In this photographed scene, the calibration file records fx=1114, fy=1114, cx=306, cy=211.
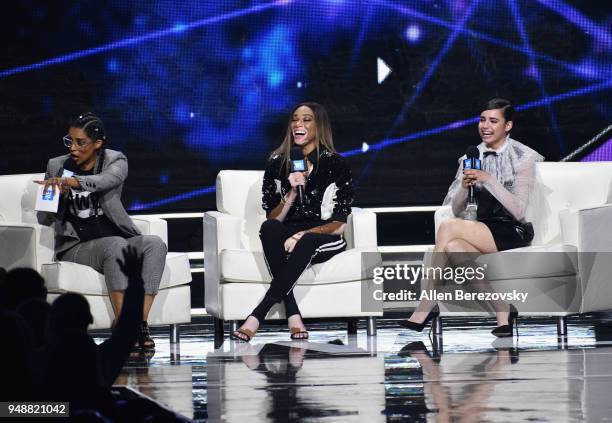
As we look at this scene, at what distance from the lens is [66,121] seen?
7258mm

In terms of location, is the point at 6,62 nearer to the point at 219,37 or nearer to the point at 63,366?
the point at 219,37

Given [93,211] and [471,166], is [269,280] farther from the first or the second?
[471,166]

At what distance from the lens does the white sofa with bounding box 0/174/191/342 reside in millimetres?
5184

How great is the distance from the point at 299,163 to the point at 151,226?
827mm

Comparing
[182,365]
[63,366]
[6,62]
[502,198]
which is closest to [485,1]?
[502,198]

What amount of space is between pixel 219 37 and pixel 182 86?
1.32 feet

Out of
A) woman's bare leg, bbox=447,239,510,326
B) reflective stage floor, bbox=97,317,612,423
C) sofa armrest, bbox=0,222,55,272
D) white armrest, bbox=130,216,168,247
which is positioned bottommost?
reflective stage floor, bbox=97,317,612,423

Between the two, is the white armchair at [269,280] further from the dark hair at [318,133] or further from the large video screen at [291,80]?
the large video screen at [291,80]

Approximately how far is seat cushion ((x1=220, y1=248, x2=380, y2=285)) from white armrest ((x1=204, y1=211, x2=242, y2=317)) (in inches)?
4.6

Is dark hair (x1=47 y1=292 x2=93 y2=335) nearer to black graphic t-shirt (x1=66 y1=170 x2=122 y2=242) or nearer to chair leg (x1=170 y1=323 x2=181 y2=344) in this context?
black graphic t-shirt (x1=66 y1=170 x2=122 y2=242)

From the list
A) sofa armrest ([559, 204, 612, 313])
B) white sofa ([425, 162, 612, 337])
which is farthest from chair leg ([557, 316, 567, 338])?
sofa armrest ([559, 204, 612, 313])

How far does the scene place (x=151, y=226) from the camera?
564 centimetres

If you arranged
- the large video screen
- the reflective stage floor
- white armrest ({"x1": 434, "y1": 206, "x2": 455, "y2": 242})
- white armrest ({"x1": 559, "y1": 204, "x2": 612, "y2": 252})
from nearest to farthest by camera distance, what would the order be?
the reflective stage floor → white armrest ({"x1": 559, "y1": 204, "x2": 612, "y2": 252}) → white armrest ({"x1": 434, "y1": 206, "x2": 455, "y2": 242}) → the large video screen

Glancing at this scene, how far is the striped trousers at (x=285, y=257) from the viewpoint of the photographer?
523 cm
